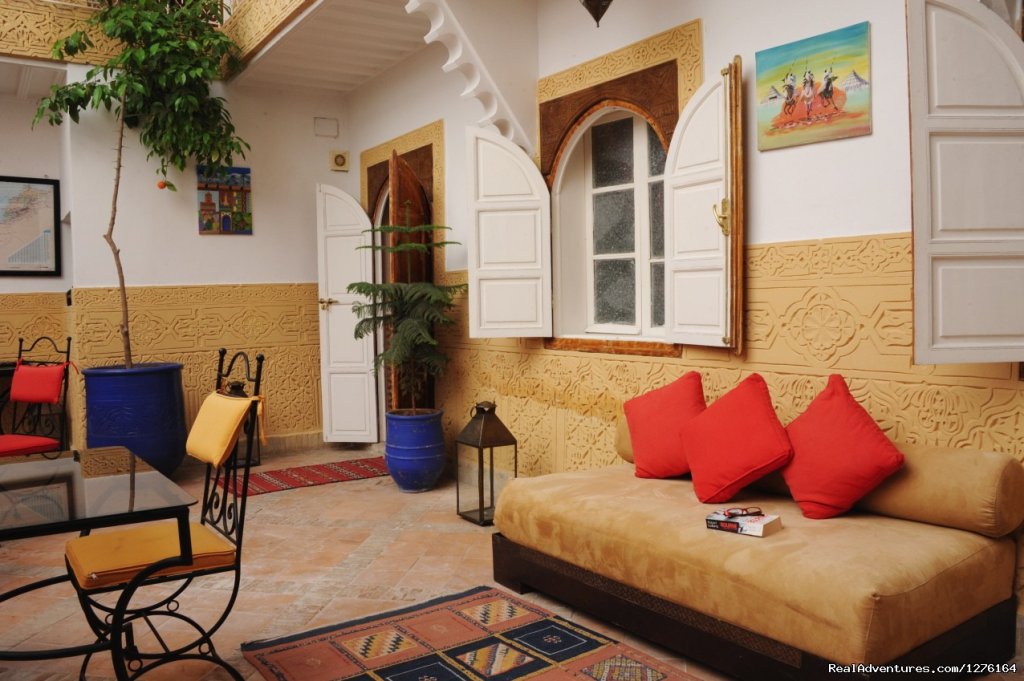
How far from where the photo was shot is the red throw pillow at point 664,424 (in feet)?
13.2

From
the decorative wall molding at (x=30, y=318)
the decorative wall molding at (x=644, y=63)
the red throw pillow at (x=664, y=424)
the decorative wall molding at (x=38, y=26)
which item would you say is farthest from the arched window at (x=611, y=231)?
the decorative wall molding at (x=30, y=318)

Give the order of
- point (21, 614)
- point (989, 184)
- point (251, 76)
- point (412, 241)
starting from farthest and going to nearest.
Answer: point (251, 76), point (412, 241), point (21, 614), point (989, 184)

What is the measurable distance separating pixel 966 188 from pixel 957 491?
3.60 feet

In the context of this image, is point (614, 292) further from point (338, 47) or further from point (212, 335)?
point (212, 335)

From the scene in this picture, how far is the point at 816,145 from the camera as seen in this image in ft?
12.6

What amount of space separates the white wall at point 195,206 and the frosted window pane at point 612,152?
11.6 ft

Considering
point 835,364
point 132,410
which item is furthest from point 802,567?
point 132,410

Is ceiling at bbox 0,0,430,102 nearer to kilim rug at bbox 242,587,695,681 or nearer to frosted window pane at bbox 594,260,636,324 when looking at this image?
frosted window pane at bbox 594,260,636,324

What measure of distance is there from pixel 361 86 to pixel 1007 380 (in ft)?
20.7

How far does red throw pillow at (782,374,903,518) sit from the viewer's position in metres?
3.18

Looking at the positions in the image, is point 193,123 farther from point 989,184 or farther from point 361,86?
point 989,184

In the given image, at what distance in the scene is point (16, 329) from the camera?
25.7ft

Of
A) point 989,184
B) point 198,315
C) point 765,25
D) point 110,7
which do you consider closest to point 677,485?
point 989,184

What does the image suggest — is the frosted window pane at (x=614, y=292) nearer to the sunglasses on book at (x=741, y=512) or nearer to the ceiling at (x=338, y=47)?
the sunglasses on book at (x=741, y=512)
